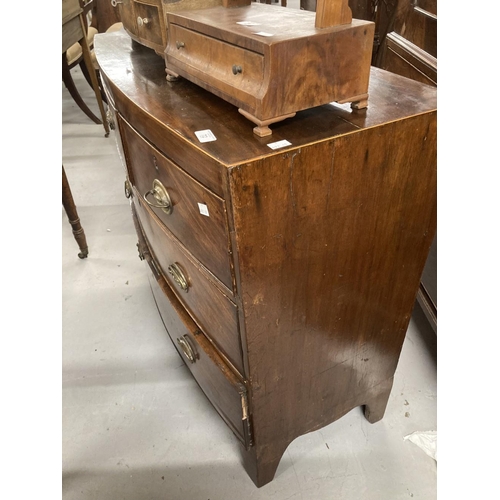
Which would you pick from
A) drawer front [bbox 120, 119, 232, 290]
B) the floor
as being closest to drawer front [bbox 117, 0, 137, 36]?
drawer front [bbox 120, 119, 232, 290]

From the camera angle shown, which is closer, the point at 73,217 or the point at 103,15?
the point at 73,217

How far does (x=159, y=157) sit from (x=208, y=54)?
215 mm

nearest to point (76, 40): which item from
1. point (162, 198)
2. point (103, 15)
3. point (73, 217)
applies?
point (73, 217)

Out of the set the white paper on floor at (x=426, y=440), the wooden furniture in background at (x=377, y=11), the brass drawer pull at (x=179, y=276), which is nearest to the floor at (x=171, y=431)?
the white paper on floor at (x=426, y=440)

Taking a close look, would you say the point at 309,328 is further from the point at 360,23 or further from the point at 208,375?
the point at 360,23

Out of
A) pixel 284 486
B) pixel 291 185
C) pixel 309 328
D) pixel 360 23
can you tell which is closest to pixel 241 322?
pixel 309 328

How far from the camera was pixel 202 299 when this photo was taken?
102 cm

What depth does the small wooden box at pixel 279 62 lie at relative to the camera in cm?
69

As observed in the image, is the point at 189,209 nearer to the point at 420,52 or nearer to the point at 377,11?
the point at 420,52

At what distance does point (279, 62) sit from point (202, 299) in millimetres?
551

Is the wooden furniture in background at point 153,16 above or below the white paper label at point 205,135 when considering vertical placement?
above

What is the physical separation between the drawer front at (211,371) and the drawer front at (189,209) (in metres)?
0.29

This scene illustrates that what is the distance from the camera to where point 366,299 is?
102cm

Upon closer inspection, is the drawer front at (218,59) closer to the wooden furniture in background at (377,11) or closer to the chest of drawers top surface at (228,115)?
the chest of drawers top surface at (228,115)
